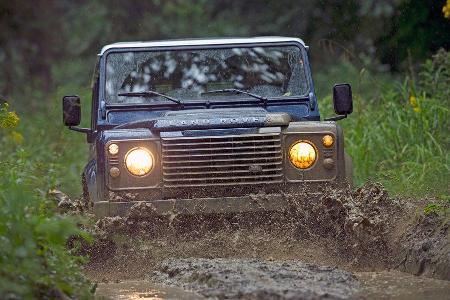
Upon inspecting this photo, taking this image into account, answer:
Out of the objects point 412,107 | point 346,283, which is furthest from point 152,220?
point 412,107

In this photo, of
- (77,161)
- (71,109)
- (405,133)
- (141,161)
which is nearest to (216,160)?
(141,161)

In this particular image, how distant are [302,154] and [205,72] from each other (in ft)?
4.41

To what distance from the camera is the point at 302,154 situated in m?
7.91

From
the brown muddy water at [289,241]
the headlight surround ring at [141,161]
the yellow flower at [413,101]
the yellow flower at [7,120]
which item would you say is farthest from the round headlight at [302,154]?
the yellow flower at [413,101]

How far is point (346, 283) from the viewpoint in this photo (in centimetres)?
655

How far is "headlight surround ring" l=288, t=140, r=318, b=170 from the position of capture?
7891 mm

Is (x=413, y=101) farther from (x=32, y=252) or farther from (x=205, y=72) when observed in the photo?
(x=32, y=252)

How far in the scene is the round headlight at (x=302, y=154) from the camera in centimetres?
789

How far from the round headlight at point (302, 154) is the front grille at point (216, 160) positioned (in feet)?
0.50

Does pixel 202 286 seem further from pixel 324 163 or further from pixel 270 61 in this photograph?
pixel 270 61

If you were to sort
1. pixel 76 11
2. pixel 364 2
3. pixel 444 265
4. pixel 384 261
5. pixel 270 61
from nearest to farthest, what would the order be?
pixel 444 265 < pixel 384 261 < pixel 270 61 < pixel 364 2 < pixel 76 11

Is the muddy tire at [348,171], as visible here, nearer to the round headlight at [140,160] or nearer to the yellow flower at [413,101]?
the round headlight at [140,160]

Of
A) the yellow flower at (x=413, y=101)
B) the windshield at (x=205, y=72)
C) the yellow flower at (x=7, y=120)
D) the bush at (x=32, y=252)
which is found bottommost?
the bush at (x=32, y=252)

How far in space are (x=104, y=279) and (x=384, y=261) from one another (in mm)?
1837
